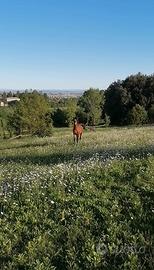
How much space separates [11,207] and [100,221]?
2.44 meters

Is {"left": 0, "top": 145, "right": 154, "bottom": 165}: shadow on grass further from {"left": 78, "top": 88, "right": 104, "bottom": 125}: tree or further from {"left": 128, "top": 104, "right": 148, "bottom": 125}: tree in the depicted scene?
{"left": 78, "top": 88, "right": 104, "bottom": 125}: tree

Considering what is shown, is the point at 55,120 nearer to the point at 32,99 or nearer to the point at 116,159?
the point at 32,99

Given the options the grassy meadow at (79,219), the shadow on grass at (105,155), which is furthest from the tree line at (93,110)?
the grassy meadow at (79,219)

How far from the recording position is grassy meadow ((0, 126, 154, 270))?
9.65 m

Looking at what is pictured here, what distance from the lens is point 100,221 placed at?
11.0 m

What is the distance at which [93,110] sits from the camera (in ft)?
380

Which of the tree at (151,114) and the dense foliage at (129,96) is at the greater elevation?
the dense foliage at (129,96)

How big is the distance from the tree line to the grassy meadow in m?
54.2

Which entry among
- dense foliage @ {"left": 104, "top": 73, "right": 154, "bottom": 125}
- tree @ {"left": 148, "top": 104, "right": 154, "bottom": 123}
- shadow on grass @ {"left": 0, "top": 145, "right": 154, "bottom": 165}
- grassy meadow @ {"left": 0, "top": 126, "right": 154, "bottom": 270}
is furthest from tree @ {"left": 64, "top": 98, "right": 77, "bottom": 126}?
grassy meadow @ {"left": 0, "top": 126, "right": 154, "bottom": 270}

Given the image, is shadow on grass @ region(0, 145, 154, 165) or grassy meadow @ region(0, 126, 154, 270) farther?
shadow on grass @ region(0, 145, 154, 165)

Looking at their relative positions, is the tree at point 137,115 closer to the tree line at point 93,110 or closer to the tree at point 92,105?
the tree line at point 93,110

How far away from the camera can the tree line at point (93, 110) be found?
7911 cm

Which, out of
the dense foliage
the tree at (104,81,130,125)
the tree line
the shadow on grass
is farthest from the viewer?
the dense foliage

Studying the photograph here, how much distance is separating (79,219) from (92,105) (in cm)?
11014
